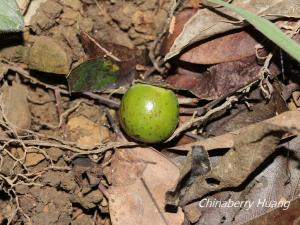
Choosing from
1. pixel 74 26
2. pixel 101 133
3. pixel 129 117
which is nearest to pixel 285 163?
pixel 129 117

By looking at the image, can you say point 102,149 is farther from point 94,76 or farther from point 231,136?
point 231,136

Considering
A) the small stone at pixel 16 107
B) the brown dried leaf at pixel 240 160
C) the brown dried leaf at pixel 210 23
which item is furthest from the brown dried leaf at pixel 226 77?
the small stone at pixel 16 107

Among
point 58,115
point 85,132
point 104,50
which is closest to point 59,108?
point 58,115

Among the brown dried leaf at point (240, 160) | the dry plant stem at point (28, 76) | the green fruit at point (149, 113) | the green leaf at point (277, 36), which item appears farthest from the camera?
the dry plant stem at point (28, 76)

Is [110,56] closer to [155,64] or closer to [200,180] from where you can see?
[155,64]

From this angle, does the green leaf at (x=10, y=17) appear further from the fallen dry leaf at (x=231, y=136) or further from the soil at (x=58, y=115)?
the fallen dry leaf at (x=231, y=136)

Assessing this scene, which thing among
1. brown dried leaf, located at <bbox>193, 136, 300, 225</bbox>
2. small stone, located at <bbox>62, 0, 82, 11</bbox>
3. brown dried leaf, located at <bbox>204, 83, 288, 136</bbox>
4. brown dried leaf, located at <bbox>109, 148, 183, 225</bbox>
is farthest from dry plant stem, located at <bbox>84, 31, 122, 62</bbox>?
brown dried leaf, located at <bbox>193, 136, 300, 225</bbox>
